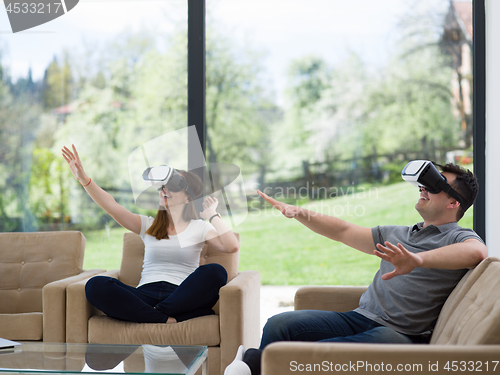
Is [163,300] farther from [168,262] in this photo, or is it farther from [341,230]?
[341,230]

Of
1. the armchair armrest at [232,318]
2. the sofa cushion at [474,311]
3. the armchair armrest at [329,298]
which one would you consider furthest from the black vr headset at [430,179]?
the armchair armrest at [232,318]

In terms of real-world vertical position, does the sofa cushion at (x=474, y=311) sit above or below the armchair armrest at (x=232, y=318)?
above

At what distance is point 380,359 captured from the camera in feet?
4.12

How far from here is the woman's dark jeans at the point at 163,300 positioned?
2193 millimetres

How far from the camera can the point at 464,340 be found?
1.42 m

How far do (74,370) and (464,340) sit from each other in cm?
126

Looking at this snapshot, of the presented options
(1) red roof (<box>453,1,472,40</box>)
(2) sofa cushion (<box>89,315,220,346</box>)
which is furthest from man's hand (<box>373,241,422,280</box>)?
(1) red roof (<box>453,1,472,40</box>)

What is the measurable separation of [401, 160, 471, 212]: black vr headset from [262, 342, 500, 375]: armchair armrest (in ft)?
2.36

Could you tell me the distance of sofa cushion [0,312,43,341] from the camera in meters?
2.26

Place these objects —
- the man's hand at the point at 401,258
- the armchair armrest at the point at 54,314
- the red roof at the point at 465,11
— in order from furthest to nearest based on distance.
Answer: the red roof at the point at 465,11 → the armchair armrest at the point at 54,314 → the man's hand at the point at 401,258

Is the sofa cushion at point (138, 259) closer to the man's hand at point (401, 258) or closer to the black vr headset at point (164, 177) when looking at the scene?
the black vr headset at point (164, 177)

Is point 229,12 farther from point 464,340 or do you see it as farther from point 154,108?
point 464,340

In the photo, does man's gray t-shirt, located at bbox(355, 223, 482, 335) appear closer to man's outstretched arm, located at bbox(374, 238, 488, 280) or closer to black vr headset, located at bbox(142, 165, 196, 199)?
man's outstretched arm, located at bbox(374, 238, 488, 280)

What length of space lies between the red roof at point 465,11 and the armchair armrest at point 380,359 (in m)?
2.83
